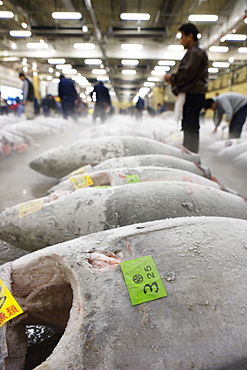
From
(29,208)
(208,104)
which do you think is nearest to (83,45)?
(208,104)

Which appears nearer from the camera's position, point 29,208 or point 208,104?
point 29,208

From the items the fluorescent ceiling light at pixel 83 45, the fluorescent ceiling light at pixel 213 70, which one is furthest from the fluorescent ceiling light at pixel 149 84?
the fluorescent ceiling light at pixel 83 45

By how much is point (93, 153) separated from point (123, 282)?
80.8 inches

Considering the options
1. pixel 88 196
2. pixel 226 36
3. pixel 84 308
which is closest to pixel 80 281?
pixel 84 308

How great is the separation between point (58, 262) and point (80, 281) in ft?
0.46

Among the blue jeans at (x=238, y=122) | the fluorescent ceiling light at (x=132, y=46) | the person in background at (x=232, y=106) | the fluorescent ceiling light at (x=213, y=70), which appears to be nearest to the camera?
the person in background at (x=232, y=106)

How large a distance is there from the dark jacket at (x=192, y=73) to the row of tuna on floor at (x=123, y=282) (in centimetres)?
204

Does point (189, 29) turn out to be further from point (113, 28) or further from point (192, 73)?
point (113, 28)

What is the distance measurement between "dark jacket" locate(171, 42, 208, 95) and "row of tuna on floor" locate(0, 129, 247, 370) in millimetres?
2045

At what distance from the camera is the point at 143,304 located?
0.77 m

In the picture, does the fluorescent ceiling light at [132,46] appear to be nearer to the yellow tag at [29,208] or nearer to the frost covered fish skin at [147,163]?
the frost covered fish skin at [147,163]

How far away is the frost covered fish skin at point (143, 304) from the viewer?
71 centimetres

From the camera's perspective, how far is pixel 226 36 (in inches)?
336

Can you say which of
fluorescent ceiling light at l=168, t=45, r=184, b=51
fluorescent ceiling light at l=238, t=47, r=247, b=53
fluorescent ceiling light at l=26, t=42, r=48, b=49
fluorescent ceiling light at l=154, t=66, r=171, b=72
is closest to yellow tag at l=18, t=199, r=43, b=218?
fluorescent ceiling light at l=26, t=42, r=48, b=49
